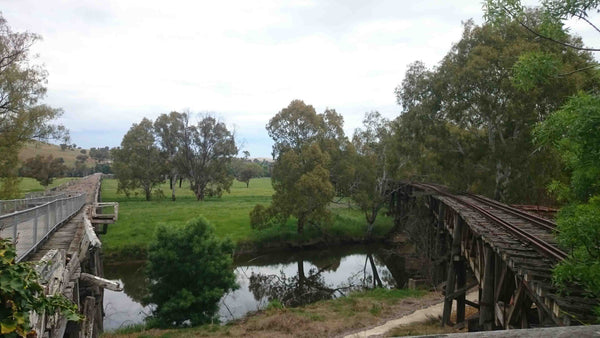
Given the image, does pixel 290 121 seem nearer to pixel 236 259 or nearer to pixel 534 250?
pixel 236 259

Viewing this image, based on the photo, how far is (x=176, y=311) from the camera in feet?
46.8

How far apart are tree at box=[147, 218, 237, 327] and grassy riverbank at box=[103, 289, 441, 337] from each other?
948mm

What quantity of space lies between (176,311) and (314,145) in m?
15.5

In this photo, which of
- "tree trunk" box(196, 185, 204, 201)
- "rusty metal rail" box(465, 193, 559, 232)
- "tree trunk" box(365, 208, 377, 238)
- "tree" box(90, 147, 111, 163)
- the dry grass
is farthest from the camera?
"tree" box(90, 147, 111, 163)

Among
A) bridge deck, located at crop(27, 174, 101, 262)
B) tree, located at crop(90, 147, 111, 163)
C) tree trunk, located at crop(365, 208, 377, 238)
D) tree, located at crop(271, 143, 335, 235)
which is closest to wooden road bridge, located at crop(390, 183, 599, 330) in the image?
bridge deck, located at crop(27, 174, 101, 262)

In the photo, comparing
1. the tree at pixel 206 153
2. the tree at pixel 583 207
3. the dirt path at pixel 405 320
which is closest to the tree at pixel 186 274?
the dirt path at pixel 405 320

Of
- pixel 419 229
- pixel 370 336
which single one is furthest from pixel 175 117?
pixel 370 336

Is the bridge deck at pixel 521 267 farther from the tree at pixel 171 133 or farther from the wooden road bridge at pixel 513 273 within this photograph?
the tree at pixel 171 133

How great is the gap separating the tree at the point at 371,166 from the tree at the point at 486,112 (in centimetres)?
638

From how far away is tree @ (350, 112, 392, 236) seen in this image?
3056 cm

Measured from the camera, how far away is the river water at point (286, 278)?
1755 centimetres

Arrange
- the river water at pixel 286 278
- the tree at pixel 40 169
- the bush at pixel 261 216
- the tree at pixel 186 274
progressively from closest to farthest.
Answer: the tree at pixel 186 274 < the river water at pixel 286 278 < the bush at pixel 261 216 < the tree at pixel 40 169

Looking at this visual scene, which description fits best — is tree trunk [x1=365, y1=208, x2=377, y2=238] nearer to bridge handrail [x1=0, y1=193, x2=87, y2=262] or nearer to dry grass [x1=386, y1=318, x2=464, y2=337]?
dry grass [x1=386, y1=318, x2=464, y2=337]

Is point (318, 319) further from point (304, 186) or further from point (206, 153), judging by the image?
point (206, 153)
